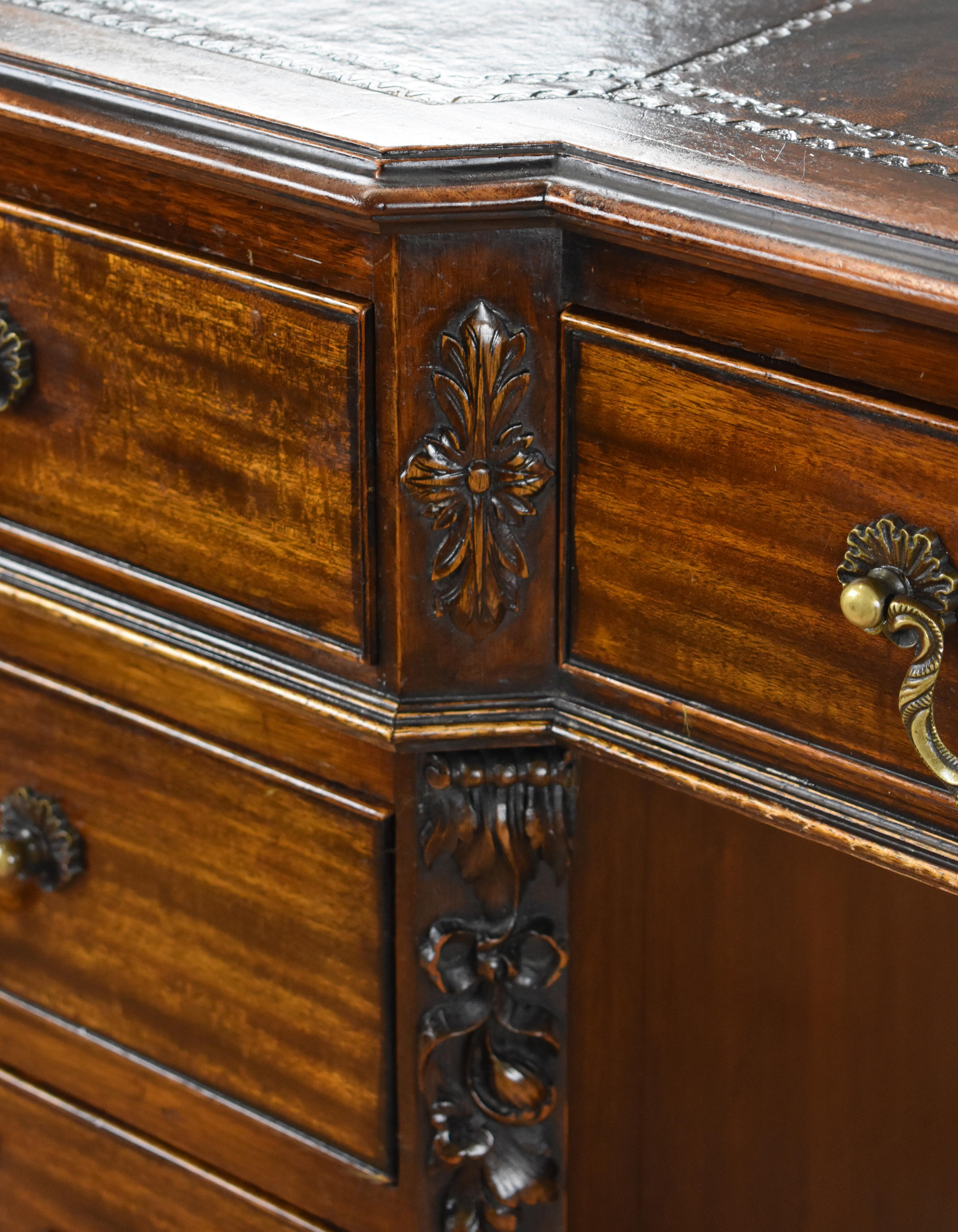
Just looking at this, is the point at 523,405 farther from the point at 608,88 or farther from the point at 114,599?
the point at 114,599

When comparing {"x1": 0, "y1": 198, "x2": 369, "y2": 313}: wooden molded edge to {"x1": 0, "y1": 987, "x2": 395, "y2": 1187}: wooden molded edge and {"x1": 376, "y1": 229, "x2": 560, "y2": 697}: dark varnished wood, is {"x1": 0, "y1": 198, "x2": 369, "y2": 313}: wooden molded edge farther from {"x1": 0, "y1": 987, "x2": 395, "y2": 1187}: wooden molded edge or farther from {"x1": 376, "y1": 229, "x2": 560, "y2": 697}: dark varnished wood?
{"x1": 0, "y1": 987, "x2": 395, "y2": 1187}: wooden molded edge

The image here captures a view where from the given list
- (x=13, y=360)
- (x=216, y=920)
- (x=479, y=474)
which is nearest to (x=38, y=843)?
(x=216, y=920)

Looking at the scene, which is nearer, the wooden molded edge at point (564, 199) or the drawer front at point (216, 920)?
the wooden molded edge at point (564, 199)

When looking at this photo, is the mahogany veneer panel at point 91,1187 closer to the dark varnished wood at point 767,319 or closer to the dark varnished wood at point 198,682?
the dark varnished wood at point 198,682

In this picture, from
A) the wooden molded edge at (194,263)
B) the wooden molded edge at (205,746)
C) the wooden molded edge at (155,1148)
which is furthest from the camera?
the wooden molded edge at (155,1148)

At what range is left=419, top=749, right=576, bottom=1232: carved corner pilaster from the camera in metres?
0.69

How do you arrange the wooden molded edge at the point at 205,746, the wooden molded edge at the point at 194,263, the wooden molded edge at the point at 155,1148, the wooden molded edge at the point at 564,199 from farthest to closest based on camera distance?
the wooden molded edge at the point at 155,1148, the wooden molded edge at the point at 205,746, the wooden molded edge at the point at 194,263, the wooden molded edge at the point at 564,199

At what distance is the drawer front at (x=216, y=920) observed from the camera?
2.42ft

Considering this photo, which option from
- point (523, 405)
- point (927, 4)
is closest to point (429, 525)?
point (523, 405)

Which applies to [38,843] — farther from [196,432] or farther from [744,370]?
[744,370]

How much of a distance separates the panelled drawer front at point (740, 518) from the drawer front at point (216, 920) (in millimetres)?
162

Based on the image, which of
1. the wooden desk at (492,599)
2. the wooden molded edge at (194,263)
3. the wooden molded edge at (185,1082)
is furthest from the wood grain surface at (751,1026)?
the wooden molded edge at (194,263)

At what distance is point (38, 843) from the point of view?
835 mm

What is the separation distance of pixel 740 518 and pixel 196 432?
229 millimetres
